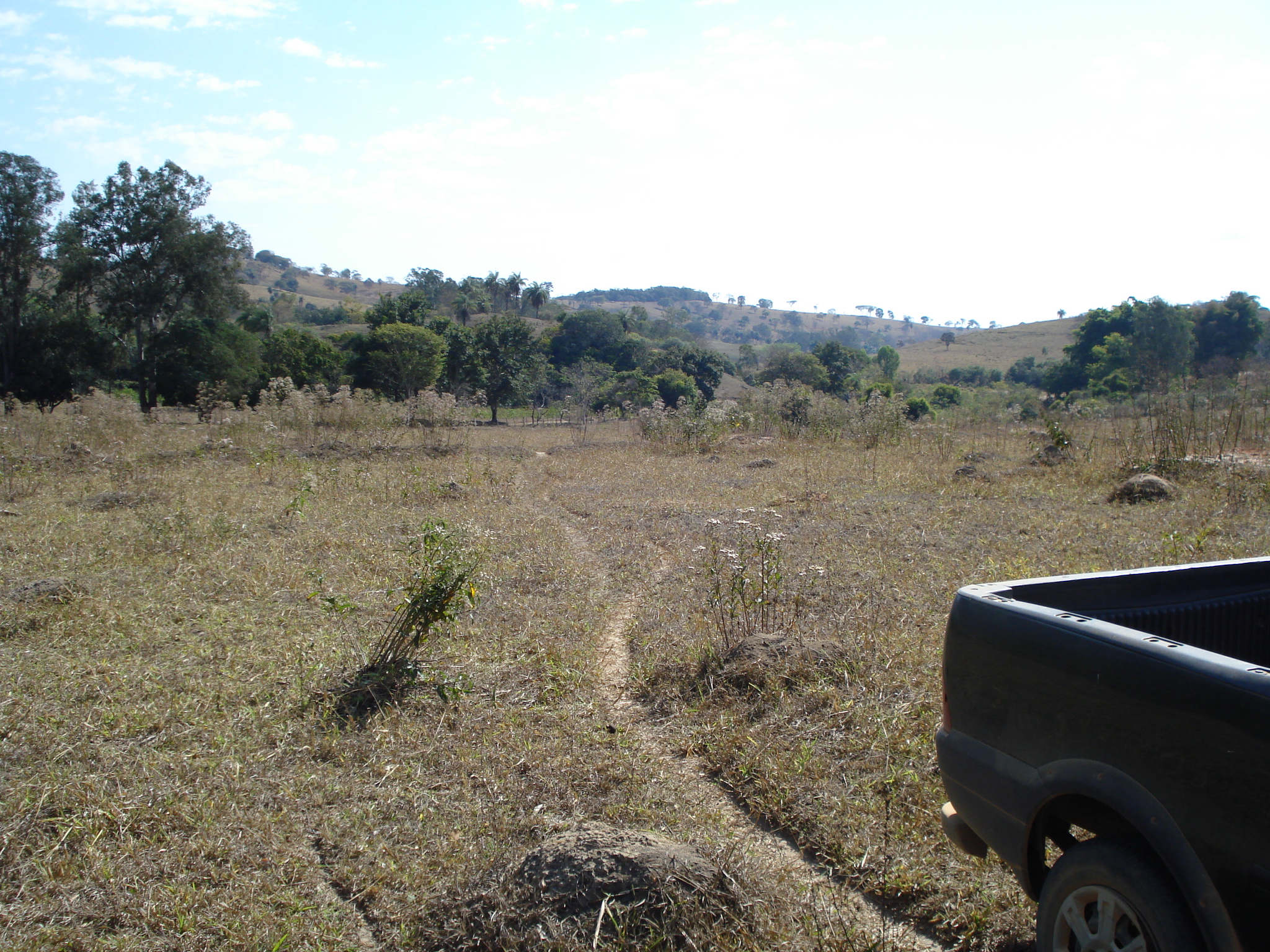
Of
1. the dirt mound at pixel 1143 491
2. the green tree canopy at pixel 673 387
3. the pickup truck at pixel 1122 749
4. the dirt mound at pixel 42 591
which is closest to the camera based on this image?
the pickup truck at pixel 1122 749

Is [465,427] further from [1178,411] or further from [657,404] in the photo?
[1178,411]

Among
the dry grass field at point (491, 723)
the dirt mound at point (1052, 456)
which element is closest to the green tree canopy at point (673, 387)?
the dirt mound at point (1052, 456)

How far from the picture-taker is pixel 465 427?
20.2 metres

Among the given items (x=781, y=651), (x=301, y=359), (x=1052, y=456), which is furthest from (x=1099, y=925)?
(x=301, y=359)

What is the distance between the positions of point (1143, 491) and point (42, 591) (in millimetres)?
12427

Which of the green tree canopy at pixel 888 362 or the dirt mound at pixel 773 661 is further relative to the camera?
the green tree canopy at pixel 888 362

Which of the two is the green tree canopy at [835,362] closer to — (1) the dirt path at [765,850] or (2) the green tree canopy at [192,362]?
(2) the green tree canopy at [192,362]

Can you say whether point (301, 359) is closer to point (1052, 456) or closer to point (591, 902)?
point (1052, 456)

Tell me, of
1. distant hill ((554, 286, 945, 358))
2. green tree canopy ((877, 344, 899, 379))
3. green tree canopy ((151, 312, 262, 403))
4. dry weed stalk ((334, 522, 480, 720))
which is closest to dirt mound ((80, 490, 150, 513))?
dry weed stalk ((334, 522, 480, 720))

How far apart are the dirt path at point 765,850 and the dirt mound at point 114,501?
318 inches

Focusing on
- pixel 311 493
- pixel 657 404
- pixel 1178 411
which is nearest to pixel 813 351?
pixel 657 404

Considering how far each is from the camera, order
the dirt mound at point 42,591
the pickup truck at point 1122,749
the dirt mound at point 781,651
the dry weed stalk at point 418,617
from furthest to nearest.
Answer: the dirt mound at point 42,591 → the dirt mound at point 781,651 → the dry weed stalk at point 418,617 → the pickup truck at point 1122,749

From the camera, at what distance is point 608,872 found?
8.20 feet

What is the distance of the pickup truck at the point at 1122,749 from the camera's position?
156 cm
